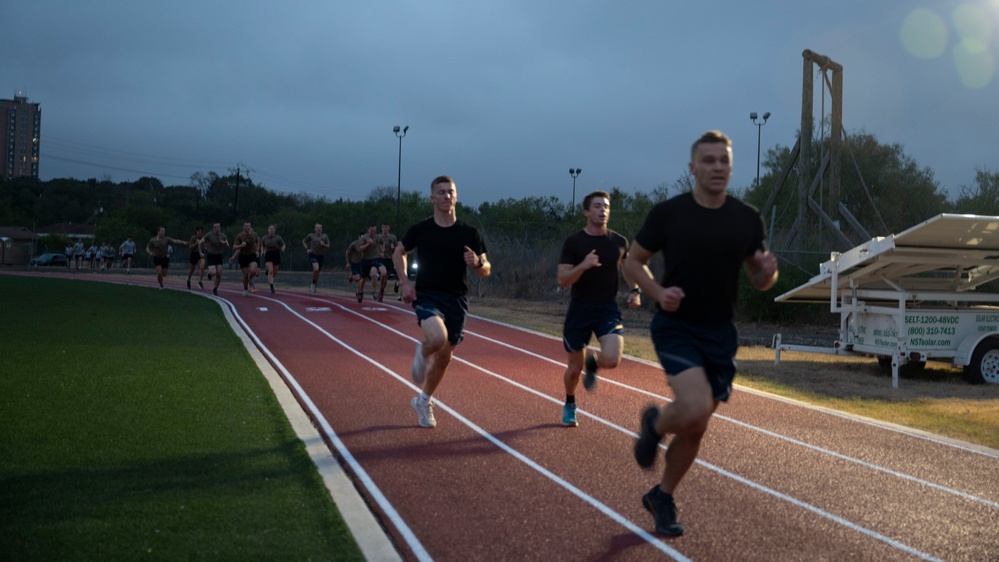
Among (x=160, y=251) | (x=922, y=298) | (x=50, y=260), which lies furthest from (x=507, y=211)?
(x=922, y=298)

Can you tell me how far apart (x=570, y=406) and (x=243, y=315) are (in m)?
13.4

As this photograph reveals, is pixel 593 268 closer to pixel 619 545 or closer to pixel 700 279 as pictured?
pixel 700 279

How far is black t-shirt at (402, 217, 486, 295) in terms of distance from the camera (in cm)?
832

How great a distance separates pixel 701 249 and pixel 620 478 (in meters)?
2.40

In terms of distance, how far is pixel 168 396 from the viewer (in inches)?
353

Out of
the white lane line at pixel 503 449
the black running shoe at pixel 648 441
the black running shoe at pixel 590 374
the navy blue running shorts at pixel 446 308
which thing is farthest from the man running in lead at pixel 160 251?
the black running shoe at pixel 648 441

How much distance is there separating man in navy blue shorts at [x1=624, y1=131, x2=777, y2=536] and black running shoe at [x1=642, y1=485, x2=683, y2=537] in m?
0.21

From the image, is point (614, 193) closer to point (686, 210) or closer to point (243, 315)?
point (243, 315)

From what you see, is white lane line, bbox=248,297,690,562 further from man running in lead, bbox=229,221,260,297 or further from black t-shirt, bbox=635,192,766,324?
man running in lead, bbox=229,221,260,297

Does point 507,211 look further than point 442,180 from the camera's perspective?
Yes

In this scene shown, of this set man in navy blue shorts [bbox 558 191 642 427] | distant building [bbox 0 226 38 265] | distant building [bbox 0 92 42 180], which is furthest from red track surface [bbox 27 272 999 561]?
distant building [bbox 0 92 42 180]

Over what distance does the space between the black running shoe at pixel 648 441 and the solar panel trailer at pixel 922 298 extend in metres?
8.33

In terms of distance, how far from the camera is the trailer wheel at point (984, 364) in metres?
13.1

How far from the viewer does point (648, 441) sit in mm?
5316
